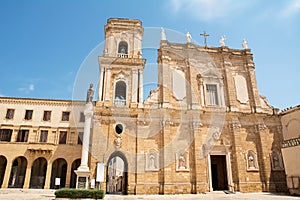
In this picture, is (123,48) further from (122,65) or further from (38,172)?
(38,172)

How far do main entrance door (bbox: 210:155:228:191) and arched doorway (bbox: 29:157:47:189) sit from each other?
62.8 ft

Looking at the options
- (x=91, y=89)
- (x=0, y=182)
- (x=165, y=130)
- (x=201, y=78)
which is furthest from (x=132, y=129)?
(x=0, y=182)

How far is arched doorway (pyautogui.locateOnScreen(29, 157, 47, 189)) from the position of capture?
85.8 feet

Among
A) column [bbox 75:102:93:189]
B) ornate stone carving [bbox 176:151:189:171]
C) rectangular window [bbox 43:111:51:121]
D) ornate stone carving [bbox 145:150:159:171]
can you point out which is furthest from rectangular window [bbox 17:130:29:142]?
ornate stone carving [bbox 176:151:189:171]

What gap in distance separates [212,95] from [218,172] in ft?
27.1

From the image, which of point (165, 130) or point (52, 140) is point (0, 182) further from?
point (165, 130)

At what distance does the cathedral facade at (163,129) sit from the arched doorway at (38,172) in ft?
0.38

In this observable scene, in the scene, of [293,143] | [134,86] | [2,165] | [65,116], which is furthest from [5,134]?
[293,143]

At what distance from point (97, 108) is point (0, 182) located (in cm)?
1548

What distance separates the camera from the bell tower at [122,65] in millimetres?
22906

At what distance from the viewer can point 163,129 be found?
21562 mm

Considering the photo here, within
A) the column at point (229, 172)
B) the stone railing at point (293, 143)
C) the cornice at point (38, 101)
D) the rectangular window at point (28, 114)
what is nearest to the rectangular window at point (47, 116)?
the cornice at point (38, 101)

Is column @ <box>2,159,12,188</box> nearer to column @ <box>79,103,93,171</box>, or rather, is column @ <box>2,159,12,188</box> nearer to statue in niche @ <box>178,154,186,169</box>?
column @ <box>79,103,93,171</box>

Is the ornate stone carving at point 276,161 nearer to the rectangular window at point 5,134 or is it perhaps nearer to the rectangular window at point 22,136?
the rectangular window at point 22,136
